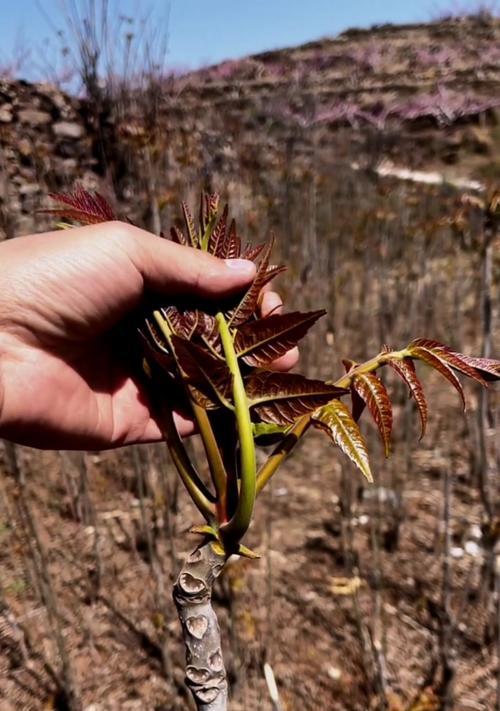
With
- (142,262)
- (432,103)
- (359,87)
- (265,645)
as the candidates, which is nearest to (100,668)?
(265,645)

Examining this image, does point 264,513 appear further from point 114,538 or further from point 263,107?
point 263,107

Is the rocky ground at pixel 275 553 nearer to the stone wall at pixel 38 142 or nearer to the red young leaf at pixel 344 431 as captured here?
the stone wall at pixel 38 142

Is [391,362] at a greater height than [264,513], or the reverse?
[391,362]

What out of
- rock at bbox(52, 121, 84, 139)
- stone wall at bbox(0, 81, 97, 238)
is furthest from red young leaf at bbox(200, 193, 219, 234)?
rock at bbox(52, 121, 84, 139)

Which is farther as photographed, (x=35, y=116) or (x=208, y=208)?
(x=35, y=116)

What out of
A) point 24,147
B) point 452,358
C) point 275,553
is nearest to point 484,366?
point 452,358

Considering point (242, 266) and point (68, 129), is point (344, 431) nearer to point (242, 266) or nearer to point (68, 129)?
point (242, 266)
